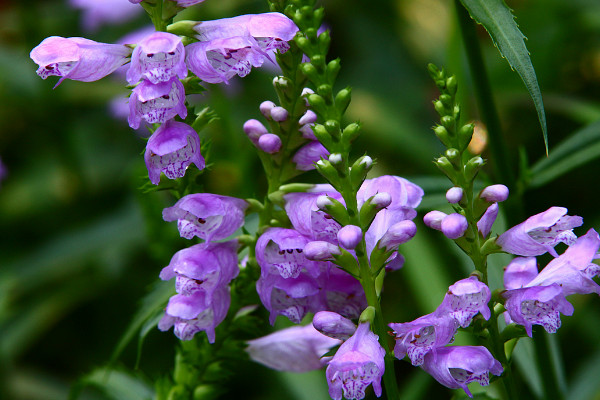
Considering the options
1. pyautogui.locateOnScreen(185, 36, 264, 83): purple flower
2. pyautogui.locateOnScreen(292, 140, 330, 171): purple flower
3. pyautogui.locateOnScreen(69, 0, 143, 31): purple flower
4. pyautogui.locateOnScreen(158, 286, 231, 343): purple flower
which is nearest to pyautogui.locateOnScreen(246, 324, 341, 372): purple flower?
pyautogui.locateOnScreen(158, 286, 231, 343): purple flower

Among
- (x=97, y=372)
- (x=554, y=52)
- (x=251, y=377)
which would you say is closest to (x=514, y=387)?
(x=97, y=372)

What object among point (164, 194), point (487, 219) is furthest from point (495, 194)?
point (164, 194)

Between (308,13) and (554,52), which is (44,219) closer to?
(554,52)

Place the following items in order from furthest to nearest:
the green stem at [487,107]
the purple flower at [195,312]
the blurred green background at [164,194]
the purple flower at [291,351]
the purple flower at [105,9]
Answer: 1. the purple flower at [105,9]
2. the blurred green background at [164,194]
3. the green stem at [487,107]
4. the purple flower at [291,351]
5. the purple flower at [195,312]

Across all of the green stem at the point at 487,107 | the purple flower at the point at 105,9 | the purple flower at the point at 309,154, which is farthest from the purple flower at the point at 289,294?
the purple flower at the point at 105,9

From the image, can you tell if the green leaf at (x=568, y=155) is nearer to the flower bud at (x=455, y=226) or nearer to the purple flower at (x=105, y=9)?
the flower bud at (x=455, y=226)

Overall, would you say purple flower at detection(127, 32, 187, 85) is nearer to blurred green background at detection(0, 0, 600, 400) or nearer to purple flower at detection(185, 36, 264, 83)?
purple flower at detection(185, 36, 264, 83)

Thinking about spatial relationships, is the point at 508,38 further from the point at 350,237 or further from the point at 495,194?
the point at 350,237

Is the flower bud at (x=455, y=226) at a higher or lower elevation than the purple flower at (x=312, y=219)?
higher
